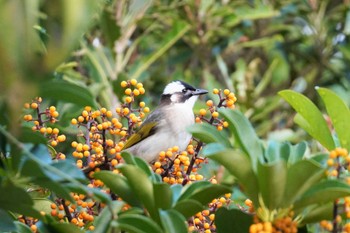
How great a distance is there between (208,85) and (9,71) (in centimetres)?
362

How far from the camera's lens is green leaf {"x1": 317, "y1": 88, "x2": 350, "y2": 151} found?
1.93m

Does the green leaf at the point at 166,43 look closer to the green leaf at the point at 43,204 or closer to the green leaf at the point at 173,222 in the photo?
the green leaf at the point at 43,204

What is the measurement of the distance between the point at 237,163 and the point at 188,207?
141 millimetres

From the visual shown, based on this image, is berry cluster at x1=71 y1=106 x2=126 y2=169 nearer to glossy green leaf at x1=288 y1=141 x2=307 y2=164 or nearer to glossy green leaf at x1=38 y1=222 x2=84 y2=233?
glossy green leaf at x1=38 y1=222 x2=84 y2=233

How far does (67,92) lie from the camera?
4.77 ft

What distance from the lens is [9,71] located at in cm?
111

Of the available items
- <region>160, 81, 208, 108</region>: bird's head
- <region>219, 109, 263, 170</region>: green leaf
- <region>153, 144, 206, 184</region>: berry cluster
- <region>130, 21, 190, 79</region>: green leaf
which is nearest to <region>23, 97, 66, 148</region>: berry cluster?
<region>153, 144, 206, 184</region>: berry cluster

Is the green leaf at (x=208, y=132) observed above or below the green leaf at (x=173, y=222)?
A: above

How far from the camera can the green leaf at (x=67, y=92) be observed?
141cm

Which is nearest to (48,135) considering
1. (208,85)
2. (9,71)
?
(9,71)

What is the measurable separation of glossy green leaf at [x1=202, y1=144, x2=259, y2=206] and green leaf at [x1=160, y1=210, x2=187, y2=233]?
13 cm

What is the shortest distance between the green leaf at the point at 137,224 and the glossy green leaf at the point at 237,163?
0.17 meters

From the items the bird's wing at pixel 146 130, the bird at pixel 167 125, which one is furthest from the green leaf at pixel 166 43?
the bird's wing at pixel 146 130

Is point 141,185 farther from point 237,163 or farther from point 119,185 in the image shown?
point 237,163
